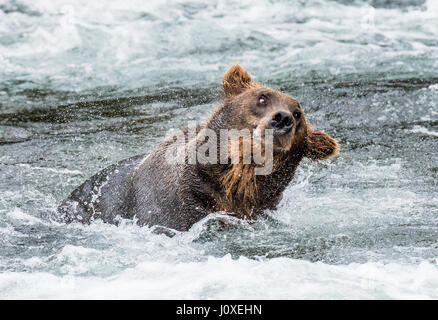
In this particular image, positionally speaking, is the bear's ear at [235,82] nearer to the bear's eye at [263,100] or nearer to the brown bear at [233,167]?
the brown bear at [233,167]

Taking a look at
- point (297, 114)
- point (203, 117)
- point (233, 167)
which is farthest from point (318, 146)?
point (203, 117)

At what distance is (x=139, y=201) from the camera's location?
21.6ft

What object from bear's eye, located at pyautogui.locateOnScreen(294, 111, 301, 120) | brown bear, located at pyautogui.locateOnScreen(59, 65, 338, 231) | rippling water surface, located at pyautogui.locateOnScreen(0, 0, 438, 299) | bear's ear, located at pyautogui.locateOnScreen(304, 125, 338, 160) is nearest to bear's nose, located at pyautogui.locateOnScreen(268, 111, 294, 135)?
brown bear, located at pyautogui.locateOnScreen(59, 65, 338, 231)

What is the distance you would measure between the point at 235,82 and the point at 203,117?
380cm

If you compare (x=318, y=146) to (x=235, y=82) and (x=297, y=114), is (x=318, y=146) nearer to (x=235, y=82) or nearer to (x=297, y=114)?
(x=297, y=114)

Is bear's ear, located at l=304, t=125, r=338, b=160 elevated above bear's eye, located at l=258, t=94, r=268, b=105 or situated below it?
below

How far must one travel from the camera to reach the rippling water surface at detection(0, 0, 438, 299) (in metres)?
5.54

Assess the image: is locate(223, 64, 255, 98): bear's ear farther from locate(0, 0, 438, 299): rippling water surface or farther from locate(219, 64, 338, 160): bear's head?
locate(0, 0, 438, 299): rippling water surface

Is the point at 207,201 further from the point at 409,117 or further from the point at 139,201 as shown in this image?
the point at 409,117

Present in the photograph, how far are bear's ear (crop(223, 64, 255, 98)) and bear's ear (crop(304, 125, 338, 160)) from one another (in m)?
0.63

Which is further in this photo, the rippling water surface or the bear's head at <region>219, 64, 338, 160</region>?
the bear's head at <region>219, 64, 338, 160</region>

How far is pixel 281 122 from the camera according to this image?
18.6ft

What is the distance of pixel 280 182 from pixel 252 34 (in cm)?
851
